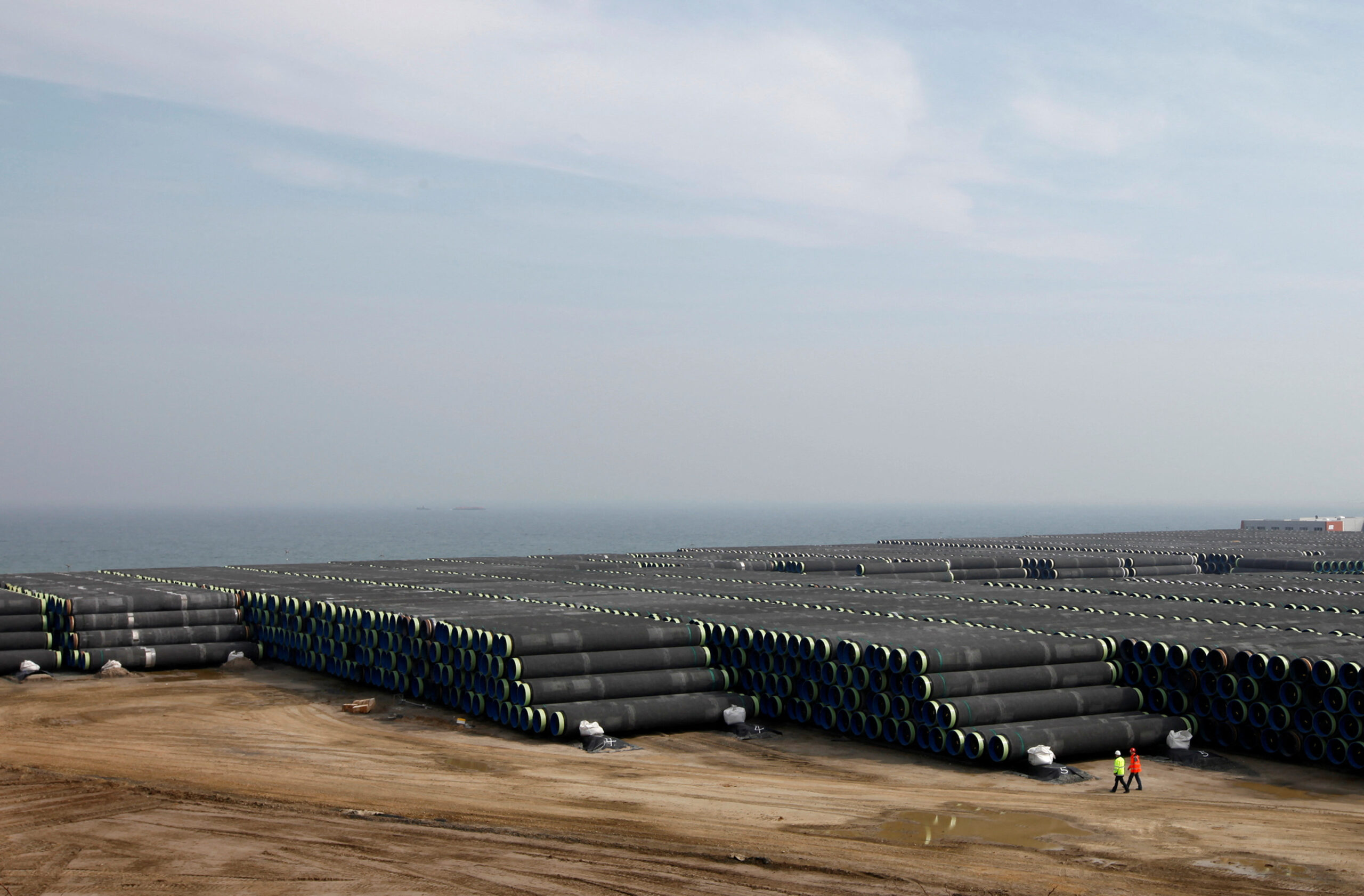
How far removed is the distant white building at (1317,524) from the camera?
124 metres

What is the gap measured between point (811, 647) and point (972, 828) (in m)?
8.83

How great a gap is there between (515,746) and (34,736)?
420 inches

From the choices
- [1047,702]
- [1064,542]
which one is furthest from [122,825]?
[1064,542]

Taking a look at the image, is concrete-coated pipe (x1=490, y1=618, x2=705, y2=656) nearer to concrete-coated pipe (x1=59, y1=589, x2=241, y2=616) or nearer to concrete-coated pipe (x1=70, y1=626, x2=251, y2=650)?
concrete-coated pipe (x1=70, y1=626, x2=251, y2=650)

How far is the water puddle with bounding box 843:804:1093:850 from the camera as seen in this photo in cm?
1839

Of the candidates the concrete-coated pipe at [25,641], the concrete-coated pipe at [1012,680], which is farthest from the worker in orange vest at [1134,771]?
the concrete-coated pipe at [25,641]

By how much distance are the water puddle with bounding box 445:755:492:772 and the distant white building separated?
113 metres

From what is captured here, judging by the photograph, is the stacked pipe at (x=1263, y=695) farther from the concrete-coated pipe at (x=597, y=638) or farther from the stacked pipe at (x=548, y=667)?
the concrete-coated pipe at (x=597, y=638)

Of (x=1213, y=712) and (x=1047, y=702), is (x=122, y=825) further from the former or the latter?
(x=1213, y=712)

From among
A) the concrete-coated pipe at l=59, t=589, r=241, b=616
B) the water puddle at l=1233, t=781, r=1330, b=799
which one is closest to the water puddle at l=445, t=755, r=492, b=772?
the water puddle at l=1233, t=781, r=1330, b=799

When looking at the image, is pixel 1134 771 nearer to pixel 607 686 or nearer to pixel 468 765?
pixel 607 686

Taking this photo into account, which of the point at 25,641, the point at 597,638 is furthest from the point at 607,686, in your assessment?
the point at 25,641

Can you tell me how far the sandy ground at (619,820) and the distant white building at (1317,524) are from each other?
359 feet

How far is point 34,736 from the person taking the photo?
27.0m
